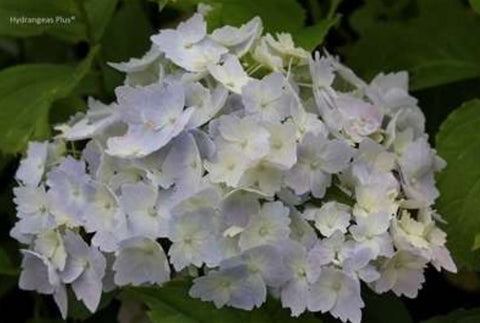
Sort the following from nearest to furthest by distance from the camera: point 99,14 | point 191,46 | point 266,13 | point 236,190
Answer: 1. point 236,190
2. point 191,46
3. point 266,13
4. point 99,14

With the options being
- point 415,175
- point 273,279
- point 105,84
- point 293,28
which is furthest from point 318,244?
point 105,84

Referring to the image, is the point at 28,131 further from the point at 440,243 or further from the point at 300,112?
the point at 440,243

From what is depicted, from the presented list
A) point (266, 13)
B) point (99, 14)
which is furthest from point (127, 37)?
point (266, 13)

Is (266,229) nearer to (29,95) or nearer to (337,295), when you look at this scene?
(337,295)

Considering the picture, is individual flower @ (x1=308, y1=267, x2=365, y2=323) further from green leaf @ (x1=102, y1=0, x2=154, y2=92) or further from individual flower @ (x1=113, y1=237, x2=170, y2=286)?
green leaf @ (x1=102, y1=0, x2=154, y2=92)

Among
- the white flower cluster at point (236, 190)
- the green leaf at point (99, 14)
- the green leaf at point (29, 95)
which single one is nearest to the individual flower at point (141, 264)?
the white flower cluster at point (236, 190)
